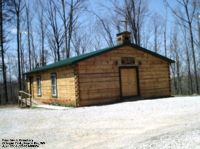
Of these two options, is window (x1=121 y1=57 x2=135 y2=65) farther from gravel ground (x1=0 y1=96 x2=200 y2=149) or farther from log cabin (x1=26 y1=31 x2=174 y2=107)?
gravel ground (x1=0 y1=96 x2=200 y2=149)

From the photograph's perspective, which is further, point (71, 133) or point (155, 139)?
point (71, 133)

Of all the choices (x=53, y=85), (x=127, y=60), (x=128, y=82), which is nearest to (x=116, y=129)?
(x=128, y=82)

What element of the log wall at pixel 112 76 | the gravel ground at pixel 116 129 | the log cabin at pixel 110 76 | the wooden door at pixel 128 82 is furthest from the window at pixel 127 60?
the gravel ground at pixel 116 129

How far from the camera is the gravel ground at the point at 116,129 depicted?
742 centimetres

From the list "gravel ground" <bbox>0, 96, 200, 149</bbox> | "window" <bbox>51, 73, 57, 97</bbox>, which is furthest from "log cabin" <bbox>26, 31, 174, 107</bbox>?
"gravel ground" <bbox>0, 96, 200, 149</bbox>

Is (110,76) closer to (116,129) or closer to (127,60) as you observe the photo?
(127,60)

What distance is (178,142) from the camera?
7.07 metres

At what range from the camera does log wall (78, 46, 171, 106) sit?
55.4ft

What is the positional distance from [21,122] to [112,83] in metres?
6.89

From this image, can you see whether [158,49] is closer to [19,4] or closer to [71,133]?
[19,4]

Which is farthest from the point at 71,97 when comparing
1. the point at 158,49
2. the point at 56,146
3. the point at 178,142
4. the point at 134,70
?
the point at 158,49

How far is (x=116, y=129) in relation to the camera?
372 inches

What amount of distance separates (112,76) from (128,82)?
1.23 meters

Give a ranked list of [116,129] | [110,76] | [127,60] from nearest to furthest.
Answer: [116,129] → [110,76] → [127,60]
